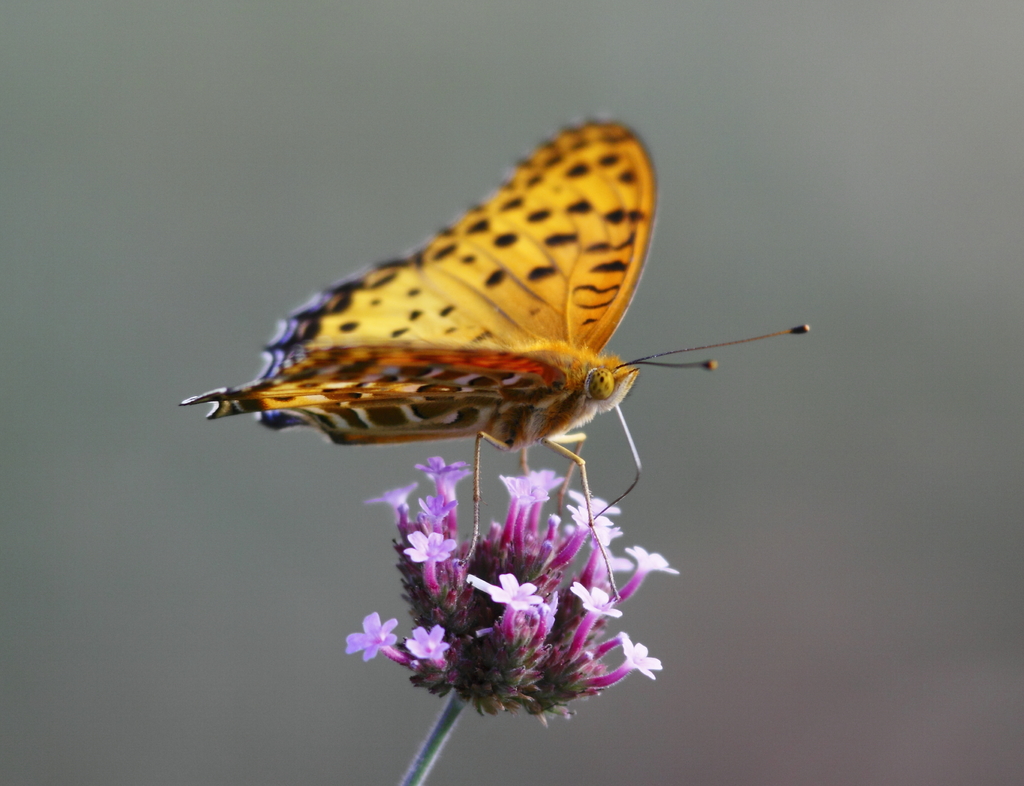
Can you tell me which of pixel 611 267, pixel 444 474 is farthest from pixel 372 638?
pixel 611 267

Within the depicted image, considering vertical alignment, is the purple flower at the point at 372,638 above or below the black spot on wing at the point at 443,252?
below

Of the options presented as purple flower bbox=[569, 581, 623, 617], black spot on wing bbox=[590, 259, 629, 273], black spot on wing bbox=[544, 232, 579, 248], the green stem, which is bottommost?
the green stem

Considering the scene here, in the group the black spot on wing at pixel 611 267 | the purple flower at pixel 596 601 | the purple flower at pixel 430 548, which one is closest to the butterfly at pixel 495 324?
the black spot on wing at pixel 611 267

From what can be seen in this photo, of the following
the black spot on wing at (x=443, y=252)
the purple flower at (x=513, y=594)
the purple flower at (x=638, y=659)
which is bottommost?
the purple flower at (x=513, y=594)

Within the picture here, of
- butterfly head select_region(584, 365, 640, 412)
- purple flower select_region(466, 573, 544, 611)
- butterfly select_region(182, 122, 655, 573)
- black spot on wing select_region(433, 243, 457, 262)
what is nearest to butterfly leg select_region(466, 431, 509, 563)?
butterfly select_region(182, 122, 655, 573)

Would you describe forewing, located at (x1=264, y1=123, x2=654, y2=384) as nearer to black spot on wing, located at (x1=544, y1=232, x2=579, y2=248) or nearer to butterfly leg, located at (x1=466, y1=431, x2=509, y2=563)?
black spot on wing, located at (x1=544, y1=232, x2=579, y2=248)

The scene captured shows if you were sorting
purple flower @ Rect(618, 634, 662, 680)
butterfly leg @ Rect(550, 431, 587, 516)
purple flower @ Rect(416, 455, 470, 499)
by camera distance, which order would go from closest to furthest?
purple flower @ Rect(618, 634, 662, 680)
purple flower @ Rect(416, 455, 470, 499)
butterfly leg @ Rect(550, 431, 587, 516)

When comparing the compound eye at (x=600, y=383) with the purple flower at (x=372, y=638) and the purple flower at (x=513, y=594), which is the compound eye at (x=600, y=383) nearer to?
the purple flower at (x=513, y=594)

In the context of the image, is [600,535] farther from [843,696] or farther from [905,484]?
[905,484]
